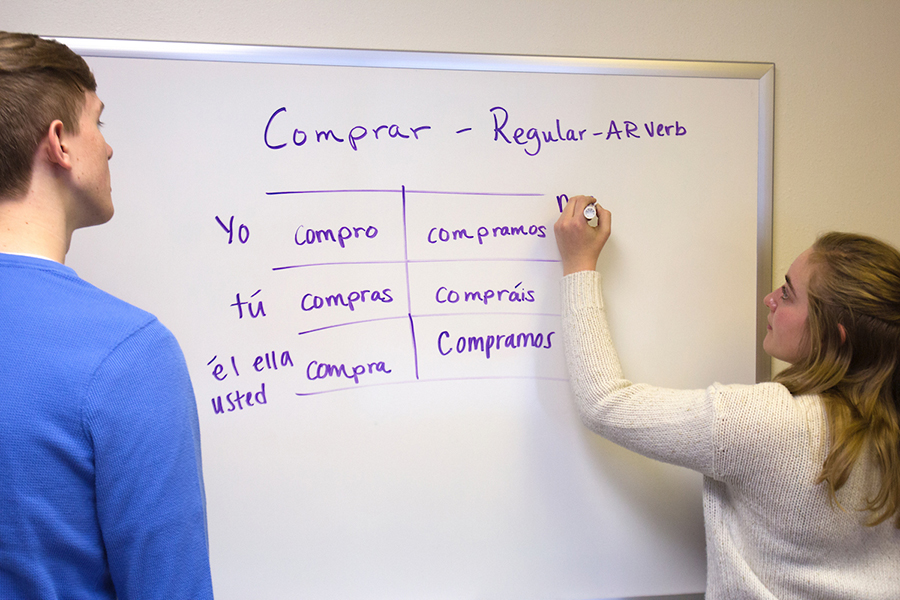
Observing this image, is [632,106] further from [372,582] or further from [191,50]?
[372,582]

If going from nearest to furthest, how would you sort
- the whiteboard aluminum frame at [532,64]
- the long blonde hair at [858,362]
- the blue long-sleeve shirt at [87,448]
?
1. the blue long-sleeve shirt at [87,448]
2. the long blonde hair at [858,362]
3. the whiteboard aluminum frame at [532,64]

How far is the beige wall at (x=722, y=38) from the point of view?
90 cm

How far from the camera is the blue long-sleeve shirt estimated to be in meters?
0.49

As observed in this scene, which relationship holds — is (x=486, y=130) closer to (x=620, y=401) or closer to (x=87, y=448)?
(x=620, y=401)

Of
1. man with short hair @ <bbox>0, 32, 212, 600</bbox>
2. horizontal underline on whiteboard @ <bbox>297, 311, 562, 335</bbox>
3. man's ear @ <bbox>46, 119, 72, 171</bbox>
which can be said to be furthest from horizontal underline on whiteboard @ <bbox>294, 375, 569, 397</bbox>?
man's ear @ <bbox>46, 119, 72, 171</bbox>

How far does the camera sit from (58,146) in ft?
1.77

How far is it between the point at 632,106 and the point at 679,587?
2.93ft

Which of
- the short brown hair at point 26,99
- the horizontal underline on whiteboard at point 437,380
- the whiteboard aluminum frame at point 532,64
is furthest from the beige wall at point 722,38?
the horizontal underline on whiteboard at point 437,380

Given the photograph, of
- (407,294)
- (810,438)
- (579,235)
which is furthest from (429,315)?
(810,438)

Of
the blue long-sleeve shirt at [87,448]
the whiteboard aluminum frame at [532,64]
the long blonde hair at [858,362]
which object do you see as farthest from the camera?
the whiteboard aluminum frame at [532,64]

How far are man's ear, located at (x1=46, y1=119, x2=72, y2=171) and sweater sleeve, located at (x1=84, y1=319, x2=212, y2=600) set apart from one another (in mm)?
185

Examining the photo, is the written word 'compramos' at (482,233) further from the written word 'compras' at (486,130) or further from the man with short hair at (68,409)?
the man with short hair at (68,409)

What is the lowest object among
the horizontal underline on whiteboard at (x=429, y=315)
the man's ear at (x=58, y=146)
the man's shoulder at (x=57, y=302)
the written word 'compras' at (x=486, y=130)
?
the horizontal underline on whiteboard at (x=429, y=315)

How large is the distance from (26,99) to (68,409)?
295 millimetres
